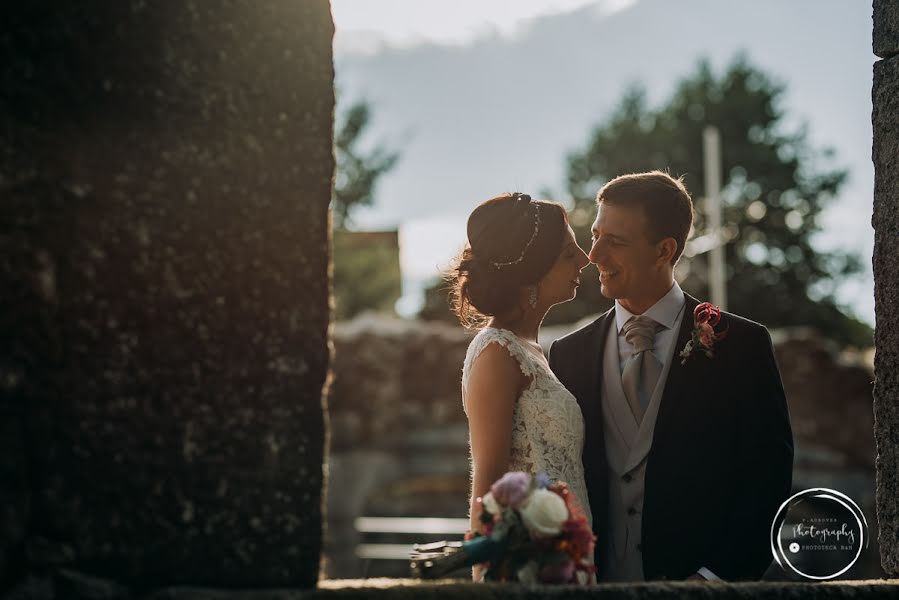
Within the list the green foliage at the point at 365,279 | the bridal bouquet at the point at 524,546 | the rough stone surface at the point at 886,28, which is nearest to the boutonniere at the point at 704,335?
the rough stone surface at the point at 886,28

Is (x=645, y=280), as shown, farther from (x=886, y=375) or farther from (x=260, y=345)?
(x=260, y=345)

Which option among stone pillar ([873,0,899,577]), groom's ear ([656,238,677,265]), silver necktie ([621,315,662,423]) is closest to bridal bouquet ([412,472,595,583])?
stone pillar ([873,0,899,577])

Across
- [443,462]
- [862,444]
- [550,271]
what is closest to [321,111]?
[550,271]

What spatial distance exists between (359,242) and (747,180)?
1137cm

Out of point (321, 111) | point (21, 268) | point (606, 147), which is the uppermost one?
point (606, 147)

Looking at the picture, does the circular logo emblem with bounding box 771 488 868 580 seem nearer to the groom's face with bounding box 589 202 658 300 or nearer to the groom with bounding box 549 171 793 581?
the groom with bounding box 549 171 793 581

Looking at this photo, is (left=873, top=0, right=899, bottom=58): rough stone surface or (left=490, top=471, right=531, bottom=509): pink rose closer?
(left=490, top=471, right=531, bottom=509): pink rose

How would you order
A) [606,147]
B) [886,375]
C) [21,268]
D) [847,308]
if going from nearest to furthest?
1. [21,268]
2. [886,375]
3. [847,308]
4. [606,147]

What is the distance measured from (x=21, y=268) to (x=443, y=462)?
10381 mm

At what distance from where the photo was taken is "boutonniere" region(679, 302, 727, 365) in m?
3.11

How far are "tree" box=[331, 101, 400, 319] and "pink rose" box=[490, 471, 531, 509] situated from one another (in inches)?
752

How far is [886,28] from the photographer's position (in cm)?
257

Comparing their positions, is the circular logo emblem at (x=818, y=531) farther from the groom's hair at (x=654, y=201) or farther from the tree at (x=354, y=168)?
the tree at (x=354, y=168)

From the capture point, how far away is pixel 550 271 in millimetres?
3307
